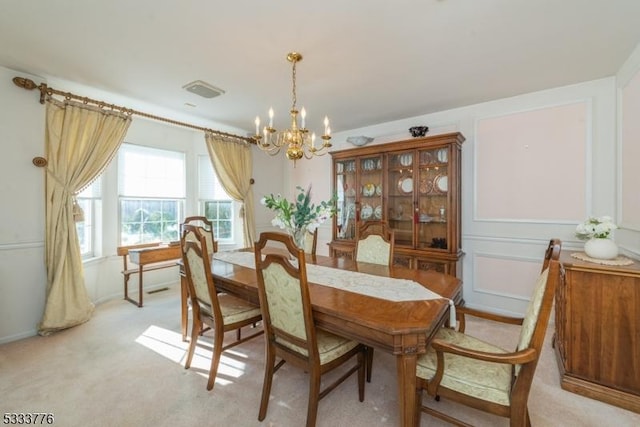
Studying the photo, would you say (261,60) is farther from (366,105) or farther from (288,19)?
(366,105)

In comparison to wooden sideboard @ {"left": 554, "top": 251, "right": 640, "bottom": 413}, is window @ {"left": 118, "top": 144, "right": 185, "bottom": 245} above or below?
above

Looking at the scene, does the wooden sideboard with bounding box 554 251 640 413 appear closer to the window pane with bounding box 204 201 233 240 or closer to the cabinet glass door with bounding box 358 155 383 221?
the cabinet glass door with bounding box 358 155 383 221

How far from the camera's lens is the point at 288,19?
1887 mm

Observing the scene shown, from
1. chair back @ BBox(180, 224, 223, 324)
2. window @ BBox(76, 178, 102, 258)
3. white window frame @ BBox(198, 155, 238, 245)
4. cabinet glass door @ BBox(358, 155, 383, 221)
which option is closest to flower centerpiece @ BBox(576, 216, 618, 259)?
cabinet glass door @ BBox(358, 155, 383, 221)

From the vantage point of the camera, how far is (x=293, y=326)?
1570 millimetres

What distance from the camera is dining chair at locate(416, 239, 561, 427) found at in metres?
1.20

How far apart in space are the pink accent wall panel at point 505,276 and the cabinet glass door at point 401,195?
89 centimetres

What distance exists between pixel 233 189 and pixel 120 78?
2.15 meters

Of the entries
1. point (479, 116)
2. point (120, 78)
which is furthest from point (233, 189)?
point (479, 116)

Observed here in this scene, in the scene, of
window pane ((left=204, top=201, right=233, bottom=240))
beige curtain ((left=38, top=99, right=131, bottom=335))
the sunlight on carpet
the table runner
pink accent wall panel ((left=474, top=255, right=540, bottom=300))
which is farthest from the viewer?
window pane ((left=204, top=201, right=233, bottom=240))

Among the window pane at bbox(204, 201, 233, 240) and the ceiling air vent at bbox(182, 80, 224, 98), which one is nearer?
the ceiling air vent at bbox(182, 80, 224, 98)

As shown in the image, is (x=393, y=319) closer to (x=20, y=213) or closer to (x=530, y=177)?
(x=530, y=177)

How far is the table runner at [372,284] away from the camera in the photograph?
1674mm

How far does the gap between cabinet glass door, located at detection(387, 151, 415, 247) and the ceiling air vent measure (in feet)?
7.55
